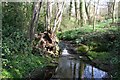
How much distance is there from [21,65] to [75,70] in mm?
2946

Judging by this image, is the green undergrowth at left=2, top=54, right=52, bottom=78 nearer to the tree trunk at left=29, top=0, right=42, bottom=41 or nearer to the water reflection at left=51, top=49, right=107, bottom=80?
the water reflection at left=51, top=49, right=107, bottom=80

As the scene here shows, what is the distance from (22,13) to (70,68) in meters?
4.12

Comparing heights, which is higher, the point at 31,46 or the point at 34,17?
the point at 34,17

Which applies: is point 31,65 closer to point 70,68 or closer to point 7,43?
point 7,43

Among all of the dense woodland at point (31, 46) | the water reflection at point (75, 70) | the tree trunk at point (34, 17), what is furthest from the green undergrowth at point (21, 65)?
the tree trunk at point (34, 17)

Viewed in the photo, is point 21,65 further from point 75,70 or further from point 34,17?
point 34,17

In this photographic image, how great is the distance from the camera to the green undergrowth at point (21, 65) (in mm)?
9312

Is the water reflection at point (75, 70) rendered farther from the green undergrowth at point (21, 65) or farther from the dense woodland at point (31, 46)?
the green undergrowth at point (21, 65)

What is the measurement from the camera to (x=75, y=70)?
12273 millimetres

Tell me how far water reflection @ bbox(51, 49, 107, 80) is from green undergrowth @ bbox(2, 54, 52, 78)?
93cm

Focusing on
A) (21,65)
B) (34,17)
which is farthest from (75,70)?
(34,17)

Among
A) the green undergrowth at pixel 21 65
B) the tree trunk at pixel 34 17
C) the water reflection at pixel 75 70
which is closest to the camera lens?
the green undergrowth at pixel 21 65

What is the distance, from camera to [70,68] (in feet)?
41.7

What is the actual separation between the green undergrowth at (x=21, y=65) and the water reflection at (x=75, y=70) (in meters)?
0.93
